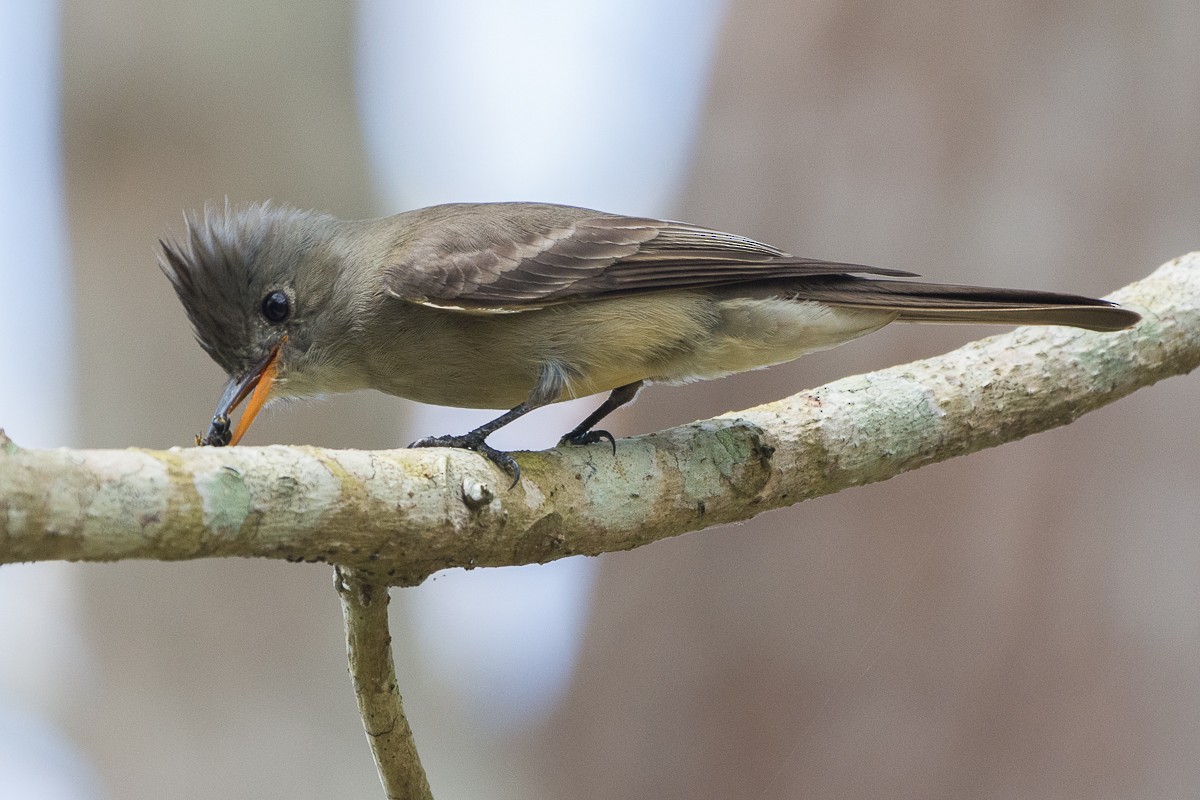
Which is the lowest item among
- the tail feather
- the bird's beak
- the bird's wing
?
the bird's beak

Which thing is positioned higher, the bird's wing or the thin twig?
the bird's wing

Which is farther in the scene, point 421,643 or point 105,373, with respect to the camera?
point 421,643

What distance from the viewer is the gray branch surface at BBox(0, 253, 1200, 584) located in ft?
6.18

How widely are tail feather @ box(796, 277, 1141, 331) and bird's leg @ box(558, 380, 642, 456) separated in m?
0.74

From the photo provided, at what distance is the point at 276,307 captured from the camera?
3627 mm

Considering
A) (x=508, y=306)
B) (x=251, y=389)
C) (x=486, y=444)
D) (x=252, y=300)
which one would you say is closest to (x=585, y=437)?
(x=508, y=306)

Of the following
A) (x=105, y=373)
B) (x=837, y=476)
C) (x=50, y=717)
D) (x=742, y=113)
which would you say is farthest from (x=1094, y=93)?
(x=50, y=717)

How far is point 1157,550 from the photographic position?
5441 mm

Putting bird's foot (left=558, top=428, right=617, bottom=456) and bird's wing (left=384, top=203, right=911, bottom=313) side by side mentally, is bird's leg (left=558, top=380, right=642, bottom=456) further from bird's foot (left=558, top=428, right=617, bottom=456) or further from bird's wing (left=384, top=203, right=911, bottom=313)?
bird's wing (left=384, top=203, right=911, bottom=313)

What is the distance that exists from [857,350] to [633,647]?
2069 millimetres

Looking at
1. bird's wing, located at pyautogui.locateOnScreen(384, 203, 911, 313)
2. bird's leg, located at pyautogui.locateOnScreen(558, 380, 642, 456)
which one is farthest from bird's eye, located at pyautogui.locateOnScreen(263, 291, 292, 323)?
bird's leg, located at pyautogui.locateOnScreen(558, 380, 642, 456)

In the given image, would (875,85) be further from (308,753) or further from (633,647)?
(308,753)

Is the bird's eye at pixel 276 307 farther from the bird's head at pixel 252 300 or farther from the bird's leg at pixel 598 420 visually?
the bird's leg at pixel 598 420

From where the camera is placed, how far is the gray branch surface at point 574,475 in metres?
1.88
